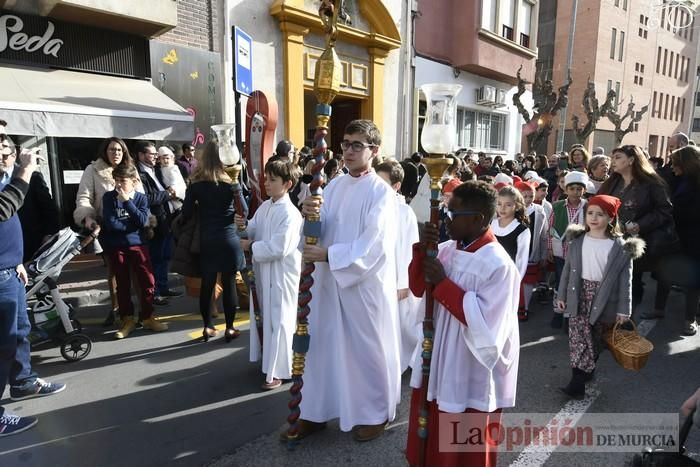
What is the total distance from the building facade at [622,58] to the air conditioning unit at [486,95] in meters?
15.9

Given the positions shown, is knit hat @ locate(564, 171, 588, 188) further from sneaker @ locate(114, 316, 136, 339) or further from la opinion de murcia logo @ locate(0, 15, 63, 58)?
la opinion de murcia logo @ locate(0, 15, 63, 58)

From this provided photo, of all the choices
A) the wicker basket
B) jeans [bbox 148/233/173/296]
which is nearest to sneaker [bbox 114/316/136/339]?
jeans [bbox 148/233/173/296]

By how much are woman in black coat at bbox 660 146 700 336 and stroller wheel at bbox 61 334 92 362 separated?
6.16 m

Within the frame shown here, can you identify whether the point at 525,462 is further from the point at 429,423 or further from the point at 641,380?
the point at 641,380

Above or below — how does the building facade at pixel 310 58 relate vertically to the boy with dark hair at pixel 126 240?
above

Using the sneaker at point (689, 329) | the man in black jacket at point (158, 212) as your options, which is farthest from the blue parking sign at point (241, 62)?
the sneaker at point (689, 329)

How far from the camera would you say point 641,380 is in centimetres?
403

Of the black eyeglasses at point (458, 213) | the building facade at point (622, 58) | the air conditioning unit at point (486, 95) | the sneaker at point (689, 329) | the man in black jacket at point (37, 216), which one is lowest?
the sneaker at point (689, 329)

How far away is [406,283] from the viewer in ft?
12.0

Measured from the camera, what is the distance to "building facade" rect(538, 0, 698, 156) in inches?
1240

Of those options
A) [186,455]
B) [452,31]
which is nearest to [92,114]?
[186,455]

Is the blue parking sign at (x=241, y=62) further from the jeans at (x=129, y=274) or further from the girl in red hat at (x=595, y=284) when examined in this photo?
the girl in red hat at (x=595, y=284)

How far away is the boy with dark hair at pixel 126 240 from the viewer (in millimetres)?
4680

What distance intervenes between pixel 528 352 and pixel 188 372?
3.26 m
